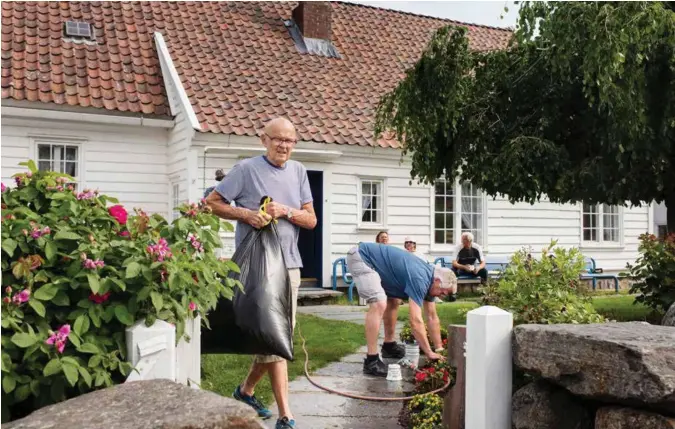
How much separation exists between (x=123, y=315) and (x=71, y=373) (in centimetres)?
36

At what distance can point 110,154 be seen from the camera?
518 inches

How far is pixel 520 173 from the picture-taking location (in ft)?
30.8

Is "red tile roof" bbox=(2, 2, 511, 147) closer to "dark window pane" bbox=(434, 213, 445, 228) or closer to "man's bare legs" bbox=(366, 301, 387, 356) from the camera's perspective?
"dark window pane" bbox=(434, 213, 445, 228)

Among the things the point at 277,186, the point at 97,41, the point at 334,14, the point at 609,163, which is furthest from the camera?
the point at 334,14

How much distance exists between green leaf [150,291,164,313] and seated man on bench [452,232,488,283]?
11.6 metres

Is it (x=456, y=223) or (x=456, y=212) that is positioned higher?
(x=456, y=212)

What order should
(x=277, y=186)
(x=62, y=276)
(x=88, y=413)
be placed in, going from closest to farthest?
(x=88, y=413) → (x=62, y=276) → (x=277, y=186)

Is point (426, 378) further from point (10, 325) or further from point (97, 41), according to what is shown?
point (97, 41)

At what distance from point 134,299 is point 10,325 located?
1.66 feet

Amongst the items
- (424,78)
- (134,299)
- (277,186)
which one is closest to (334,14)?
(424,78)

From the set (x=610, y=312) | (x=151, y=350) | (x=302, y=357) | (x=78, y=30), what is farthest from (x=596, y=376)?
(x=78, y=30)

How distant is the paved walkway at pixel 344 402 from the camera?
5055 mm

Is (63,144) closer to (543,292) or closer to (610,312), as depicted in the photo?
(610,312)

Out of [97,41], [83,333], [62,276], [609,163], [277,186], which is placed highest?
[97,41]
